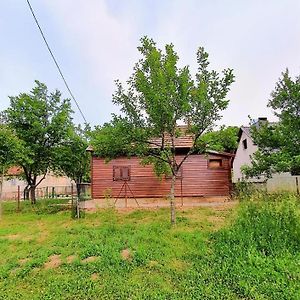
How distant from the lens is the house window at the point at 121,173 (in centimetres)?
1672

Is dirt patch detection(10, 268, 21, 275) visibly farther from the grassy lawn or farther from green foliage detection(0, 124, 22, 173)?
green foliage detection(0, 124, 22, 173)

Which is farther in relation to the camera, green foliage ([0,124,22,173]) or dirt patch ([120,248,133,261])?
green foliage ([0,124,22,173])

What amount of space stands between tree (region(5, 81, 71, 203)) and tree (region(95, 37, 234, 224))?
21.7ft

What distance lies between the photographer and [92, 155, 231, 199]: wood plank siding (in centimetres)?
1656

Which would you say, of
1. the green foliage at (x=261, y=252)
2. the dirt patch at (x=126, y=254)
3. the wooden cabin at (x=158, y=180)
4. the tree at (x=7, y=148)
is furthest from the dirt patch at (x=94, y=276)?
the wooden cabin at (x=158, y=180)

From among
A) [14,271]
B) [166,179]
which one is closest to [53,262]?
[14,271]

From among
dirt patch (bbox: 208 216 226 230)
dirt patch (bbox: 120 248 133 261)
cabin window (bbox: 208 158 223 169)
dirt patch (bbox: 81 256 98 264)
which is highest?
cabin window (bbox: 208 158 223 169)

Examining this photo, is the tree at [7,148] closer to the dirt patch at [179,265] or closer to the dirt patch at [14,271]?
the dirt patch at [14,271]

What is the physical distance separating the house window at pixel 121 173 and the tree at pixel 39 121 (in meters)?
3.51

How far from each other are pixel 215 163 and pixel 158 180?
3.36 meters

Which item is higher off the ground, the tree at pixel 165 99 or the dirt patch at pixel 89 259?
the tree at pixel 165 99

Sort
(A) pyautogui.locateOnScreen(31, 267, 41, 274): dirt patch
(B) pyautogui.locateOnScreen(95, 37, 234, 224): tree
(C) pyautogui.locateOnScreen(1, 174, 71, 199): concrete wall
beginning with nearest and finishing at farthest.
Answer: (A) pyautogui.locateOnScreen(31, 267, 41, 274): dirt patch → (B) pyautogui.locateOnScreen(95, 37, 234, 224): tree → (C) pyautogui.locateOnScreen(1, 174, 71, 199): concrete wall

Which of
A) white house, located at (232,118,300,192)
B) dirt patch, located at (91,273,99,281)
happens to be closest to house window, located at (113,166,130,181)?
white house, located at (232,118,300,192)

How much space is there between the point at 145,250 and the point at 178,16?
712 cm
